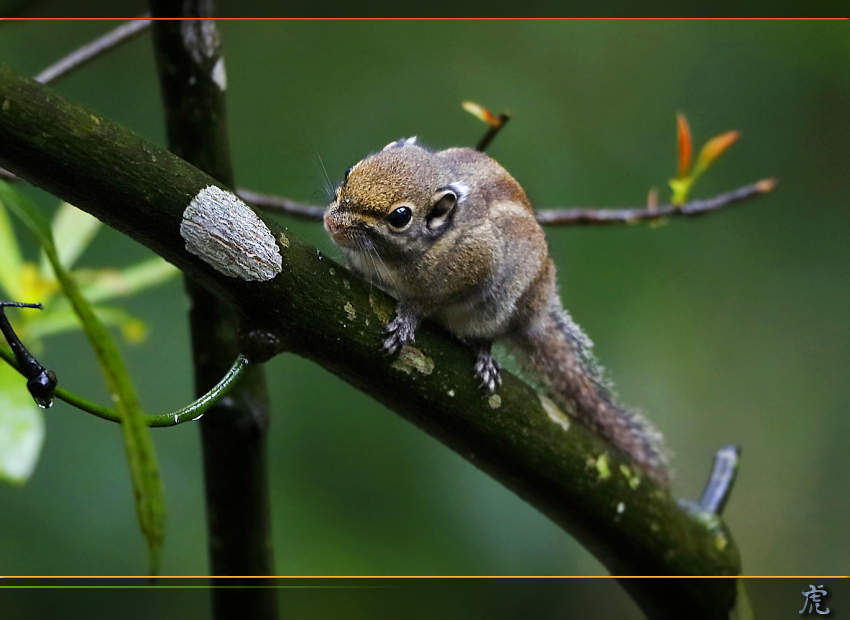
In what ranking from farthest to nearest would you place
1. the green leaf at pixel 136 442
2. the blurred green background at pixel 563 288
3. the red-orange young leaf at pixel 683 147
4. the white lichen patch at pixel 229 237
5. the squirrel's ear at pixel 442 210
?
the blurred green background at pixel 563 288, the red-orange young leaf at pixel 683 147, the squirrel's ear at pixel 442 210, the white lichen patch at pixel 229 237, the green leaf at pixel 136 442

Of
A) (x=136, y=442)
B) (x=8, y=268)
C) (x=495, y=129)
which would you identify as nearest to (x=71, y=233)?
(x=8, y=268)

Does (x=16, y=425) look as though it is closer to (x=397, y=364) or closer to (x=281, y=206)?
(x=397, y=364)

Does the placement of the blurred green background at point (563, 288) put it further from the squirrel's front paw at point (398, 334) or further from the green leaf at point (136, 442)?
the green leaf at point (136, 442)

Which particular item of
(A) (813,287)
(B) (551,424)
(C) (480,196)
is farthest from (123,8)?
(A) (813,287)

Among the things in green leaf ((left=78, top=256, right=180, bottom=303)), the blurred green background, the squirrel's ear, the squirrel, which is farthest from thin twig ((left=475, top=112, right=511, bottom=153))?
the blurred green background

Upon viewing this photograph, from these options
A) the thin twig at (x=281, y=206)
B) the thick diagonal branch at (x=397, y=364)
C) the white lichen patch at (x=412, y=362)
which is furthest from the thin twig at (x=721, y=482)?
the thin twig at (x=281, y=206)

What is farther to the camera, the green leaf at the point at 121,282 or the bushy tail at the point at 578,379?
the bushy tail at the point at 578,379
